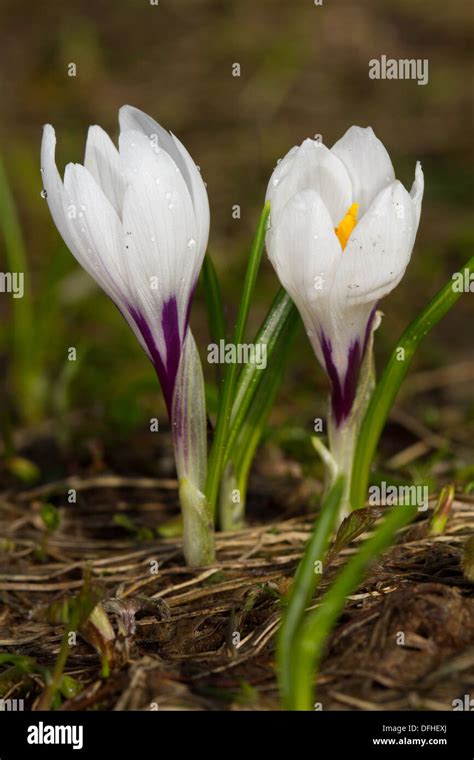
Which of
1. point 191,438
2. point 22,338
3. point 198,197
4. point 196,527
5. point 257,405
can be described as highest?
point 22,338

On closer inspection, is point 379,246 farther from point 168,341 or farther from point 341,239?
point 168,341

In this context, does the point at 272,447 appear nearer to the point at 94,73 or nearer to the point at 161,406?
the point at 161,406

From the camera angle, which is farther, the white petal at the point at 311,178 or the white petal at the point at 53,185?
the white petal at the point at 311,178

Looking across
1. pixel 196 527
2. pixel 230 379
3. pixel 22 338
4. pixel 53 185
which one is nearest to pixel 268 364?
pixel 230 379

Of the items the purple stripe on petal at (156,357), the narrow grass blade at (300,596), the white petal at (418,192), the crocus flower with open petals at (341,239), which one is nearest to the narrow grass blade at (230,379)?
the crocus flower with open petals at (341,239)

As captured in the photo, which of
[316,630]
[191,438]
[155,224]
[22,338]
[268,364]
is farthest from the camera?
[22,338]

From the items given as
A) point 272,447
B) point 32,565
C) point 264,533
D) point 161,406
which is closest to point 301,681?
point 264,533

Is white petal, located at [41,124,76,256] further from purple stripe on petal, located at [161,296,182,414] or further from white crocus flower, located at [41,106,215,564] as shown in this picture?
purple stripe on petal, located at [161,296,182,414]

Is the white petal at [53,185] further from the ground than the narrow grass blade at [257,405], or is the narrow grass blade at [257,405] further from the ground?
the white petal at [53,185]

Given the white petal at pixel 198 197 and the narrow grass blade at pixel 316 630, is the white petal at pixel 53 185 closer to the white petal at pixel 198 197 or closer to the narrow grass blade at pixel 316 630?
the white petal at pixel 198 197
